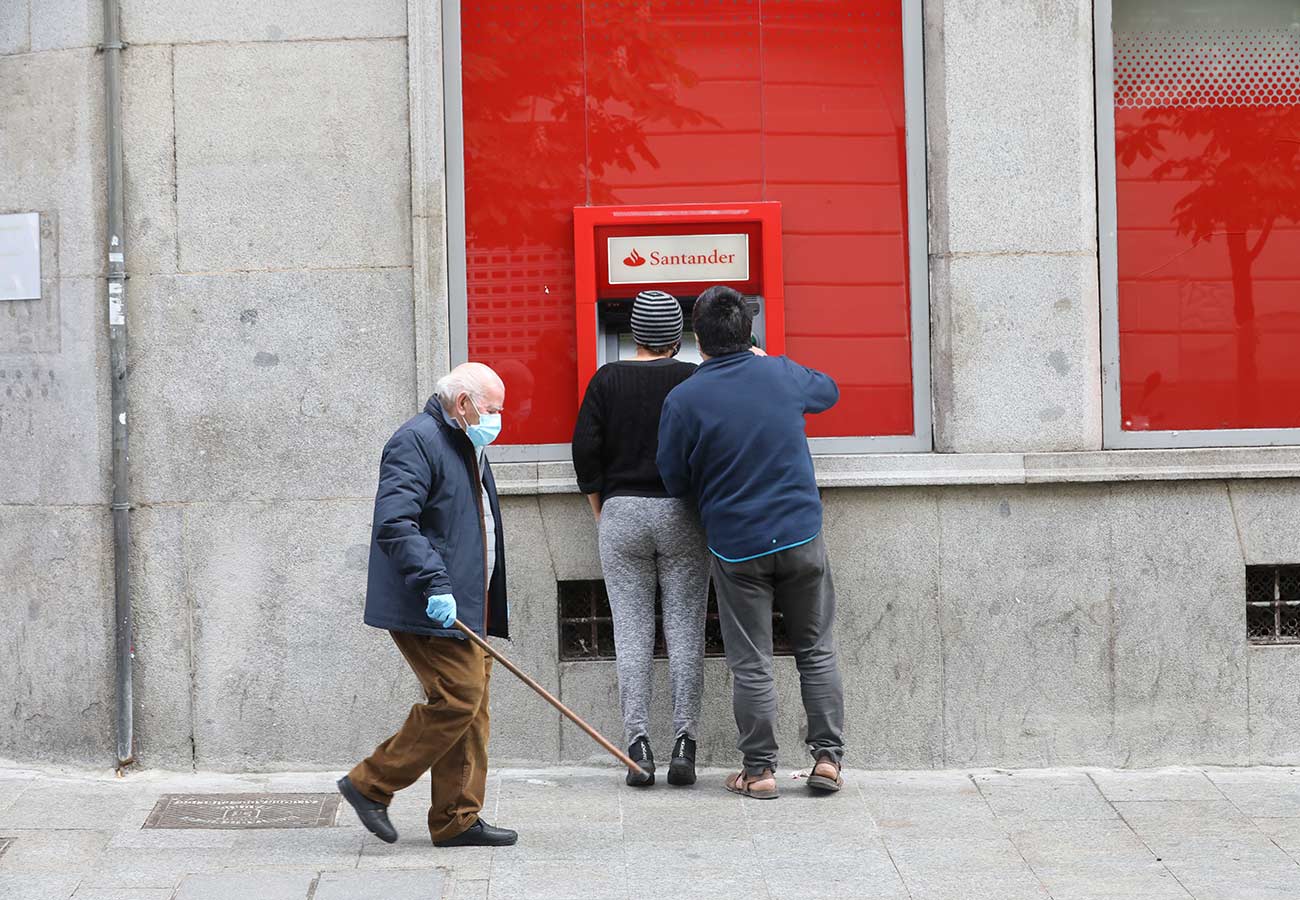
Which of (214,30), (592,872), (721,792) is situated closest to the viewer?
(592,872)

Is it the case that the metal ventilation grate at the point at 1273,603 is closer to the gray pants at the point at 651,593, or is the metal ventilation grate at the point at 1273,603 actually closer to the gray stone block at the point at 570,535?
the gray pants at the point at 651,593

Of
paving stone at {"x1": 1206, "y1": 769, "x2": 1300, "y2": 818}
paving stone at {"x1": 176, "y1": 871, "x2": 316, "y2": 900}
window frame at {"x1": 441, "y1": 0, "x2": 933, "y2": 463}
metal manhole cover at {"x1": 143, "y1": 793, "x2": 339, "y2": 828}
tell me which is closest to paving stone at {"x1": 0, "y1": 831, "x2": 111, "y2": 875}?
metal manhole cover at {"x1": 143, "y1": 793, "x2": 339, "y2": 828}

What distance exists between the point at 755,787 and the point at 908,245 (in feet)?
7.56

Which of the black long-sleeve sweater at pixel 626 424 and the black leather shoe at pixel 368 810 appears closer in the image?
the black leather shoe at pixel 368 810

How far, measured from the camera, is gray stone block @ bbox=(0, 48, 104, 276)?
21.0ft

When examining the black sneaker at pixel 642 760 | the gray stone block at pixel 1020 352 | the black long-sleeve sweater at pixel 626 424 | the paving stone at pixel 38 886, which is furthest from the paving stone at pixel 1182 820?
the paving stone at pixel 38 886

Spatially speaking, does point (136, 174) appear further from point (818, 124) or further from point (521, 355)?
point (818, 124)

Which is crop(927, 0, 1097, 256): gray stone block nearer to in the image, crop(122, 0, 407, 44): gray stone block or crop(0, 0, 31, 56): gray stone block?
crop(122, 0, 407, 44): gray stone block

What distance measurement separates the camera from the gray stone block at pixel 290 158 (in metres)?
6.41

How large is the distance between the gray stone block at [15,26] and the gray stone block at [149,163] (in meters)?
0.43

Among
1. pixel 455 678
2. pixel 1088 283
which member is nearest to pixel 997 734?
pixel 1088 283

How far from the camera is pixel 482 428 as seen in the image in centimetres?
525

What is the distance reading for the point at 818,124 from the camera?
6.62 m

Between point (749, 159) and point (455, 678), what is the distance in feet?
8.70
